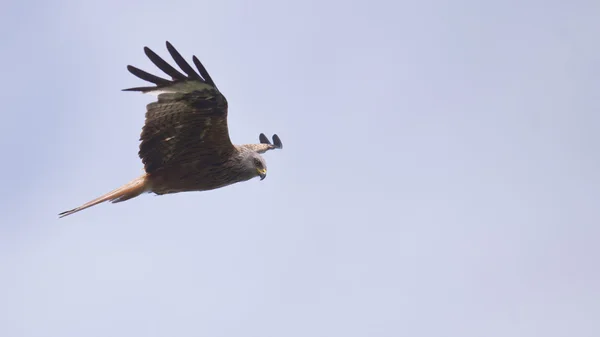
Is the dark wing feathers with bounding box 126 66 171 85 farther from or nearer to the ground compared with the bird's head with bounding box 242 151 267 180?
farther from the ground

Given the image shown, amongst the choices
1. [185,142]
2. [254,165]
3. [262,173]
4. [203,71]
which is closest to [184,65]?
[203,71]

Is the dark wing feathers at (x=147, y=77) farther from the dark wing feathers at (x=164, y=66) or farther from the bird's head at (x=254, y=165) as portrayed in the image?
the bird's head at (x=254, y=165)

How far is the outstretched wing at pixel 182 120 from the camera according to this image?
1157 cm

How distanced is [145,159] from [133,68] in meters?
1.47

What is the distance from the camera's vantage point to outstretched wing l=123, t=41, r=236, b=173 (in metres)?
11.6

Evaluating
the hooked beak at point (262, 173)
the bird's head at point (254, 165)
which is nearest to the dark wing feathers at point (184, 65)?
the bird's head at point (254, 165)

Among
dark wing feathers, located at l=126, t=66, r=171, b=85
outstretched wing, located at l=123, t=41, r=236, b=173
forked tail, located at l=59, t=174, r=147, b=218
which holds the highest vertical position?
dark wing feathers, located at l=126, t=66, r=171, b=85

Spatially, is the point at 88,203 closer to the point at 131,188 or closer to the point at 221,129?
the point at 131,188

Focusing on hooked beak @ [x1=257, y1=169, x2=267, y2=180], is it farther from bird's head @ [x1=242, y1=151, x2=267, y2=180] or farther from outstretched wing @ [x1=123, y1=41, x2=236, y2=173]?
outstretched wing @ [x1=123, y1=41, x2=236, y2=173]

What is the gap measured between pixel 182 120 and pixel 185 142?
33cm

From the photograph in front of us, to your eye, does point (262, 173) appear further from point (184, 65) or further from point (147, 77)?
point (147, 77)

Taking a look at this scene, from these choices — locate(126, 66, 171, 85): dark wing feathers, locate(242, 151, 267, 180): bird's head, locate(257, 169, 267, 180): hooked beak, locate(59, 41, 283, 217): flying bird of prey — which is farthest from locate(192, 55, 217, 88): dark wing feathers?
locate(257, 169, 267, 180): hooked beak

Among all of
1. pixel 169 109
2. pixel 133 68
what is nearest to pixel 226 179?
pixel 169 109

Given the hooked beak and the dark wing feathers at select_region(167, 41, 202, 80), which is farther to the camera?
the hooked beak
